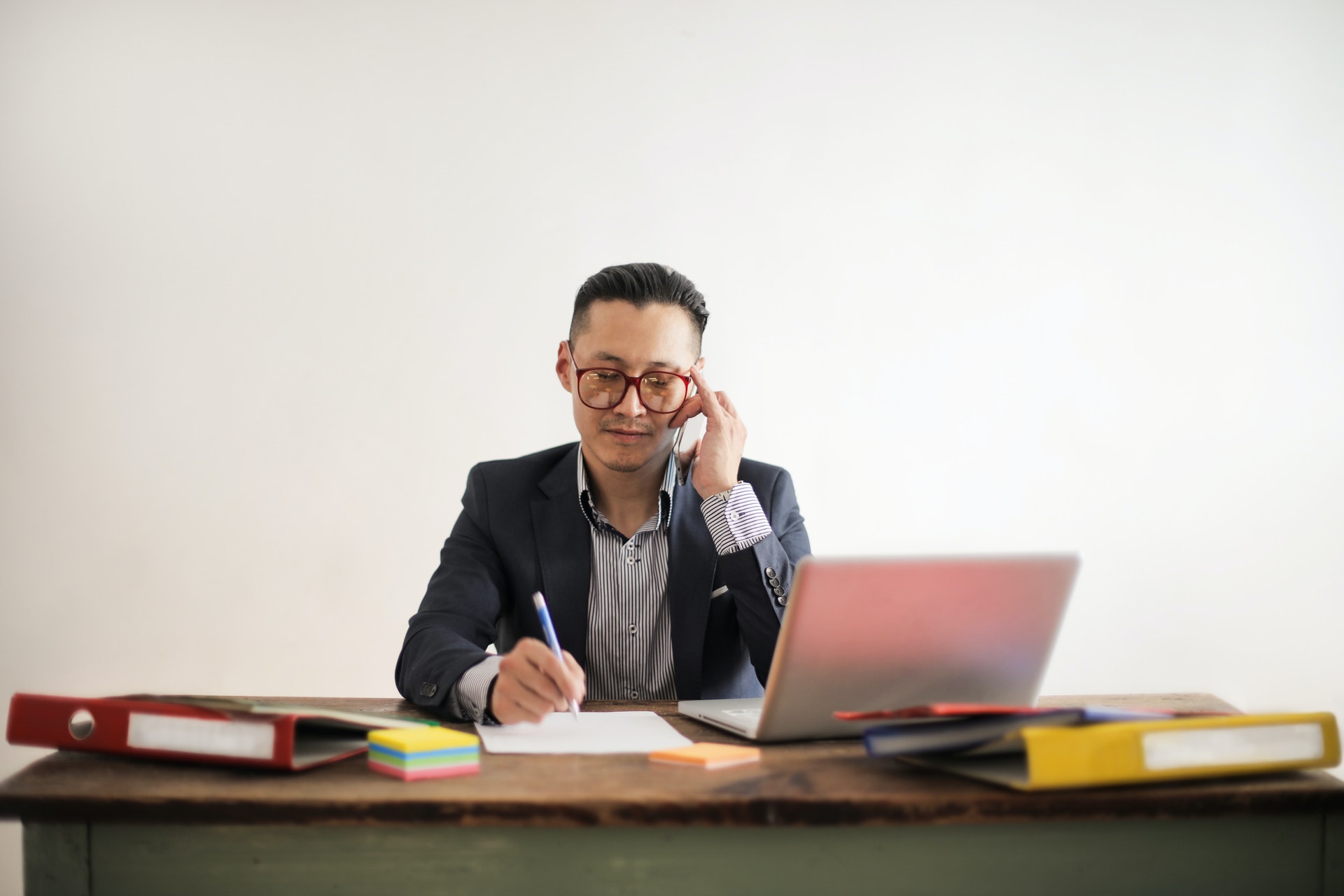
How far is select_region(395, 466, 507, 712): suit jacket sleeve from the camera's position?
135cm

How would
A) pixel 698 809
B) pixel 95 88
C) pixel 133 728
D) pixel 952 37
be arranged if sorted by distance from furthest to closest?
pixel 952 37, pixel 95 88, pixel 133 728, pixel 698 809

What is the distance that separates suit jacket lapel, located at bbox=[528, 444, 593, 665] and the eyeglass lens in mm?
175

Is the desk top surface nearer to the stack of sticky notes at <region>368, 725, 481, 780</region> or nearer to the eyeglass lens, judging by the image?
the stack of sticky notes at <region>368, 725, 481, 780</region>

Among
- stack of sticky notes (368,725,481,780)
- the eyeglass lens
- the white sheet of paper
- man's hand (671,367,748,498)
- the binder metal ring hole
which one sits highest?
the eyeglass lens

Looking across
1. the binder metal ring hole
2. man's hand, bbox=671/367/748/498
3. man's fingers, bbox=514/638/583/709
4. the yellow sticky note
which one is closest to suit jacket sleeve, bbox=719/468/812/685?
man's hand, bbox=671/367/748/498

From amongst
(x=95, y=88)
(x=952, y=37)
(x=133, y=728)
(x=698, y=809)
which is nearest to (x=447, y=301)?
(x=95, y=88)

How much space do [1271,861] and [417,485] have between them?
91.1 inches

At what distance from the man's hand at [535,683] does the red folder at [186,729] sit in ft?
0.61

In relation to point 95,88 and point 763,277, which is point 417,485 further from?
point 95,88

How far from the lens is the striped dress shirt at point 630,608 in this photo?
5.96 ft

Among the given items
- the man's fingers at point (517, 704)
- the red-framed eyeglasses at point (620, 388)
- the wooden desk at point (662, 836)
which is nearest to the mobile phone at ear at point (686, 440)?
→ the red-framed eyeglasses at point (620, 388)

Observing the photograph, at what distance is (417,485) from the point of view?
281 cm

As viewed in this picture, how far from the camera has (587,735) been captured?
113cm

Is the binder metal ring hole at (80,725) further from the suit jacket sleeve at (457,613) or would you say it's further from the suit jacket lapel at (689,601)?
the suit jacket lapel at (689,601)
